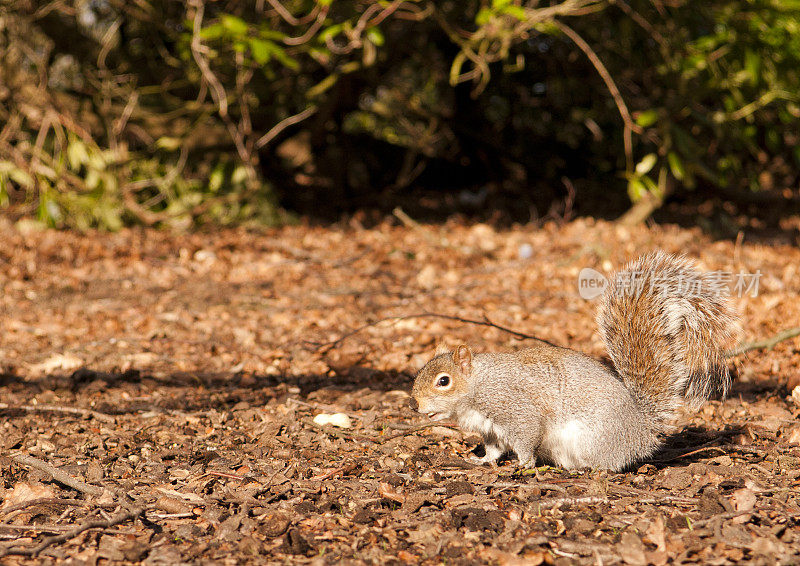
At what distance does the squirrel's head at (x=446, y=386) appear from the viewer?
2.83m

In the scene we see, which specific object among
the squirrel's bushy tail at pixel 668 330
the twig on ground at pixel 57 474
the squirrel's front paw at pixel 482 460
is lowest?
the twig on ground at pixel 57 474

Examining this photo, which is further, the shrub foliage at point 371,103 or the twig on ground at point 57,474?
the shrub foliage at point 371,103

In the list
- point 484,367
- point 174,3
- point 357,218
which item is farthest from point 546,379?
point 174,3

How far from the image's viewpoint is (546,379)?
274 centimetres

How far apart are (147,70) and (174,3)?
0.96 m

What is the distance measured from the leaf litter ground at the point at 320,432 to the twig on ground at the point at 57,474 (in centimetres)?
1

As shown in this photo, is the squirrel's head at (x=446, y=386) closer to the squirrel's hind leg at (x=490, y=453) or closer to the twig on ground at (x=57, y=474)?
the squirrel's hind leg at (x=490, y=453)

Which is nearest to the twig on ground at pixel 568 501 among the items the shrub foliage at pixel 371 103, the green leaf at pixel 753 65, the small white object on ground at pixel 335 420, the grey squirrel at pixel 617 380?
the grey squirrel at pixel 617 380

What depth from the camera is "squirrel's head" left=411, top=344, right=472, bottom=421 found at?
112 inches

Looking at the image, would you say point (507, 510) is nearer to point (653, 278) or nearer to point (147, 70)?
point (653, 278)

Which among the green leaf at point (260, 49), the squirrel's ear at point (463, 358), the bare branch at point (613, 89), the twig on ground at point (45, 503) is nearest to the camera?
the twig on ground at point (45, 503)

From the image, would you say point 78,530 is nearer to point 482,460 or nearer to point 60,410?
point 60,410

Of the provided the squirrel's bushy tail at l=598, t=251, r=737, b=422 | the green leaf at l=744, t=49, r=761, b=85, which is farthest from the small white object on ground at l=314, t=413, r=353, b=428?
the green leaf at l=744, t=49, r=761, b=85

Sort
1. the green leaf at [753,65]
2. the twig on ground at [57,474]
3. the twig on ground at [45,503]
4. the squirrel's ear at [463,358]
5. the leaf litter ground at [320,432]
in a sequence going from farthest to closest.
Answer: the green leaf at [753,65], the squirrel's ear at [463,358], the twig on ground at [57,474], the twig on ground at [45,503], the leaf litter ground at [320,432]
